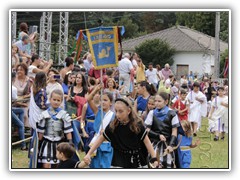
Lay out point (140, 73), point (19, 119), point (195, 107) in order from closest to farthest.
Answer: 1. point (19, 119)
2. point (195, 107)
3. point (140, 73)

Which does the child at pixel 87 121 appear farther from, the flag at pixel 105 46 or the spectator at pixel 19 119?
the spectator at pixel 19 119

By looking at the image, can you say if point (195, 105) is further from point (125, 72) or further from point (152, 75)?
point (152, 75)

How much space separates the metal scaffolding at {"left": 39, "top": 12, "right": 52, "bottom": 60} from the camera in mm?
18183

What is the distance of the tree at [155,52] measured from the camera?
3375 centimetres

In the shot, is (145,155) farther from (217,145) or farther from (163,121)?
(217,145)

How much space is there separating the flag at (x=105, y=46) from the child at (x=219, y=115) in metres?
6.77

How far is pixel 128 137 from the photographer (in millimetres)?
7551

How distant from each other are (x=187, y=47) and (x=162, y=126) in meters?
28.4

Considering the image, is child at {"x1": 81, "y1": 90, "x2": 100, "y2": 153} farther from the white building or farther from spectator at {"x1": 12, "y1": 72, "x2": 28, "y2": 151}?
the white building

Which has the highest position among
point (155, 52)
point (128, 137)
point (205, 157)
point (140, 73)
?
point (155, 52)

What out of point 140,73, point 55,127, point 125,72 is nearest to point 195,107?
point 125,72

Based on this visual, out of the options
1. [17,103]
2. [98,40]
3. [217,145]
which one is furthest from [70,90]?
[217,145]

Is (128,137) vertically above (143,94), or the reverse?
(143,94)
